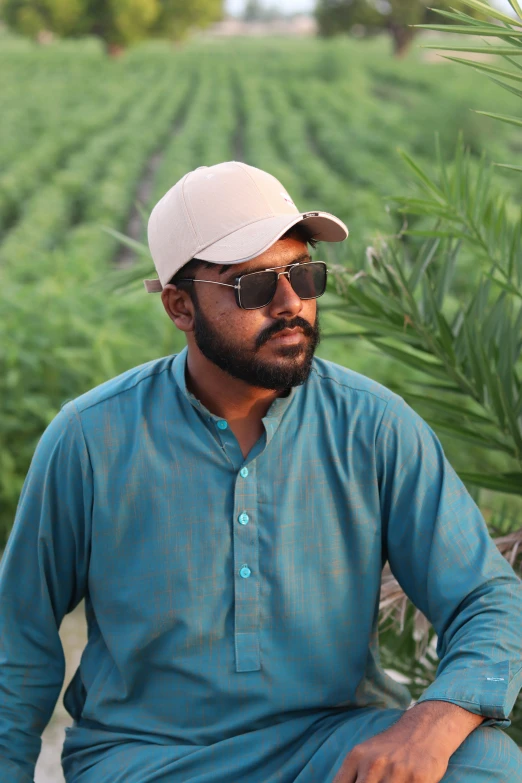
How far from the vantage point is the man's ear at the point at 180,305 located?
66.6 inches

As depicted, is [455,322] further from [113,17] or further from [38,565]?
[113,17]

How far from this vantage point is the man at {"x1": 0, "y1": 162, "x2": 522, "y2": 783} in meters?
1.57

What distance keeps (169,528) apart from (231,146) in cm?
1811

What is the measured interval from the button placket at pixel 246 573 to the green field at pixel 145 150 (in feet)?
2.95

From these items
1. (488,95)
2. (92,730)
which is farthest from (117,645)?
(488,95)

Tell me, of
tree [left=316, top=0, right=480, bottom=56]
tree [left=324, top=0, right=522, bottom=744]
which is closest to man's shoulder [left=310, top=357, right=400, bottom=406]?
tree [left=324, top=0, right=522, bottom=744]

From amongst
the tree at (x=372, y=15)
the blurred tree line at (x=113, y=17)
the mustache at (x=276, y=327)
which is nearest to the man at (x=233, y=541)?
the mustache at (x=276, y=327)

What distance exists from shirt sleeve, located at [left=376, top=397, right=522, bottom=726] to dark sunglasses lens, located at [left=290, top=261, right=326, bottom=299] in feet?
0.75

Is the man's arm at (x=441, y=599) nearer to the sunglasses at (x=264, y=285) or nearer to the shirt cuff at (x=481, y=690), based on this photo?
the shirt cuff at (x=481, y=690)

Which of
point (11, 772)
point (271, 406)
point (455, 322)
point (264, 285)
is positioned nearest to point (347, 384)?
point (271, 406)

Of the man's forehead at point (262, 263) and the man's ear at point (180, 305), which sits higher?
the man's forehead at point (262, 263)

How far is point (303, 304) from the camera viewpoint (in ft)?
5.24

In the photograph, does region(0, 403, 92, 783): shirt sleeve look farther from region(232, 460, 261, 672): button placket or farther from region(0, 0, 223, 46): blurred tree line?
region(0, 0, 223, 46): blurred tree line

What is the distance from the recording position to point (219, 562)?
1.59m
